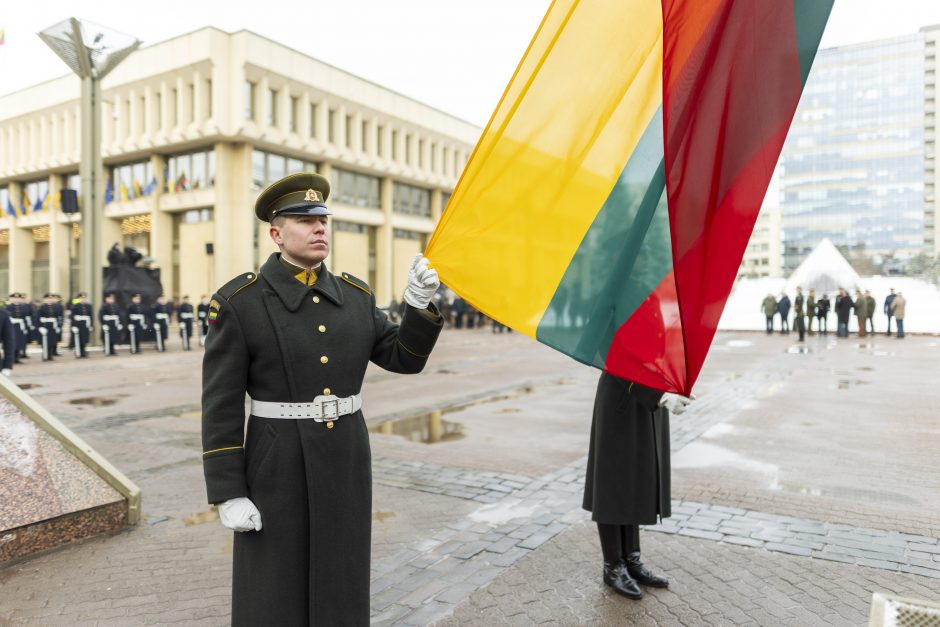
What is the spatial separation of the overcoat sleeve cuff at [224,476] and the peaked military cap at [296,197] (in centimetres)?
98

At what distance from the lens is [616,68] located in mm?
3014

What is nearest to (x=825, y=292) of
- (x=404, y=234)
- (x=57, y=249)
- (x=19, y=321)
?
(x=404, y=234)

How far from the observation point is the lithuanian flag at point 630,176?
278 cm

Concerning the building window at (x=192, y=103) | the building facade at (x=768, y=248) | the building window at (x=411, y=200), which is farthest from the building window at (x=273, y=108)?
the building facade at (x=768, y=248)

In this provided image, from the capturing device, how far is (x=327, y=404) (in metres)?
2.72

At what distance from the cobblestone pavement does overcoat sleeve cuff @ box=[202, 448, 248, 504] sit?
145 centimetres

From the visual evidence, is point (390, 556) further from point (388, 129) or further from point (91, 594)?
point (388, 129)

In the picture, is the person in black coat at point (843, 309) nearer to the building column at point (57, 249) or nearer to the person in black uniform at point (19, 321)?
the person in black uniform at point (19, 321)

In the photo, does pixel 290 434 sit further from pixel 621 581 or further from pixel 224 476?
pixel 621 581

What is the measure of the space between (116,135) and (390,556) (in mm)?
43386

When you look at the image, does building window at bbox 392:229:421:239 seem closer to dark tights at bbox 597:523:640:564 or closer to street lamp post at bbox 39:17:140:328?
street lamp post at bbox 39:17:140:328

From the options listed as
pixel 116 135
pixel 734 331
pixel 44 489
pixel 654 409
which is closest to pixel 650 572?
pixel 654 409

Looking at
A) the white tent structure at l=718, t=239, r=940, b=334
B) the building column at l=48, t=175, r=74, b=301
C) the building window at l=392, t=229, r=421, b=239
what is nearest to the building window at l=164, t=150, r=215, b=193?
the building column at l=48, t=175, r=74, b=301

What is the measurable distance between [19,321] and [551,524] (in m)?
19.5
